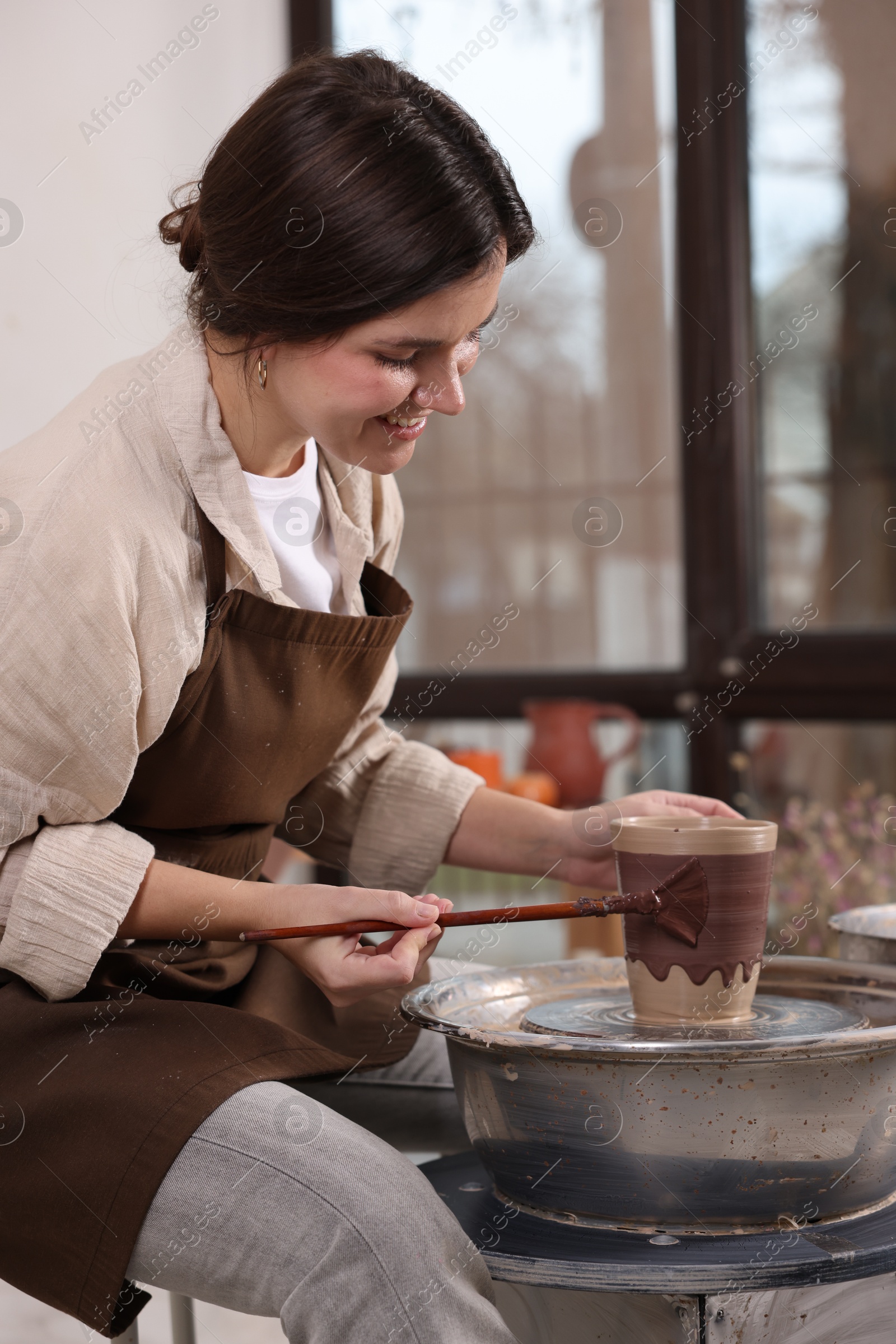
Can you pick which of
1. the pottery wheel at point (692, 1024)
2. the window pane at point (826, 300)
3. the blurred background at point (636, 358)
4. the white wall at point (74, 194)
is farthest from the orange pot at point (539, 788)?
the pottery wheel at point (692, 1024)

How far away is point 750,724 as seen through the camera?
2592mm

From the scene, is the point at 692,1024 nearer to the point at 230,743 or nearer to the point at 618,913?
the point at 618,913

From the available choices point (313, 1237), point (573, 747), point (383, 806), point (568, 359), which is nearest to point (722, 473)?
point (568, 359)

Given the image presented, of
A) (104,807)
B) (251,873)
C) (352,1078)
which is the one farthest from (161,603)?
(352,1078)

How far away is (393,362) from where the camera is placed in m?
0.94

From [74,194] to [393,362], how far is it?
1541 mm

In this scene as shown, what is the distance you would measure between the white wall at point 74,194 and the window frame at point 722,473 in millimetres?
432

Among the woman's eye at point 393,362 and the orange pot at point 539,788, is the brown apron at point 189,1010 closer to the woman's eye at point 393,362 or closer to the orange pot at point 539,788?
the woman's eye at point 393,362

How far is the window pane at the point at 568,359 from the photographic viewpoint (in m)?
2.61

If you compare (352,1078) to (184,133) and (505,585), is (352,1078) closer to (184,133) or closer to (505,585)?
(505,585)

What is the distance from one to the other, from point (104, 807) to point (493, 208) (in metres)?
0.53

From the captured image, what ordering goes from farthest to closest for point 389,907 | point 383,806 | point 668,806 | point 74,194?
point 74,194 < point 383,806 < point 668,806 < point 389,907

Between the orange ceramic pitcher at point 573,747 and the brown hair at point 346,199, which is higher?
the brown hair at point 346,199

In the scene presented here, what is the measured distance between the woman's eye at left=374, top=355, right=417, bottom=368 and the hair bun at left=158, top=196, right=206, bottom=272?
193mm
